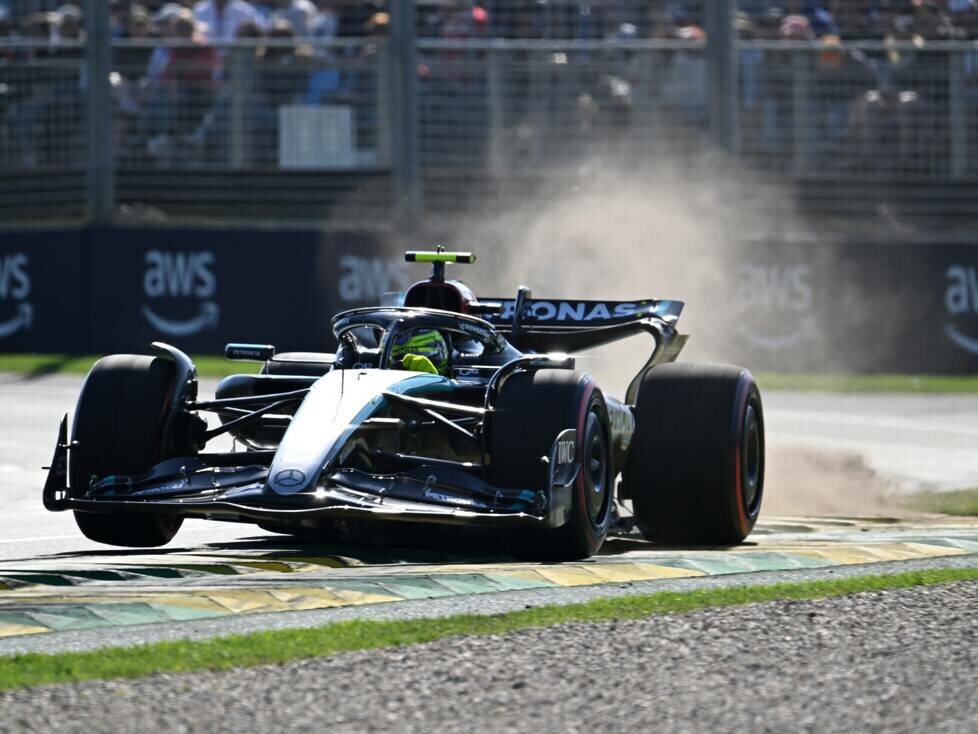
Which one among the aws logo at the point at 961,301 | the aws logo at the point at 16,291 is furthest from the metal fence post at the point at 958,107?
the aws logo at the point at 16,291

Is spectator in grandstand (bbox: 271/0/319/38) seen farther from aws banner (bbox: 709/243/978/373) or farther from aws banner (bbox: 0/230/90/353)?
aws banner (bbox: 709/243/978/373)

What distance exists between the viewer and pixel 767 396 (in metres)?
17.3

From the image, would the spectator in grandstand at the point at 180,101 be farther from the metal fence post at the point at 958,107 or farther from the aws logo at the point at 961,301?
the aws logo at the point at 961,301

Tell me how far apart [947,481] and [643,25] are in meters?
8.99

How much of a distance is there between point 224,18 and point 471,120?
2.82m

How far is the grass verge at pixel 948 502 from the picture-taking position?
1026 centimetres

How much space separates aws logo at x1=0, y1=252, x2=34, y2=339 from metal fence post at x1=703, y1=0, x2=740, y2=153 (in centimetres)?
720

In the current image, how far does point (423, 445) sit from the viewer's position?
8383 mm

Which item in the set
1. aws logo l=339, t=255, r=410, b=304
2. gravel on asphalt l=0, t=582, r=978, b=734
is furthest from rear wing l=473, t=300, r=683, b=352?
aws logo l=339, t=255, r=410, b=304

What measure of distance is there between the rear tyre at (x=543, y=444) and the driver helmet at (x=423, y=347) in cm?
95

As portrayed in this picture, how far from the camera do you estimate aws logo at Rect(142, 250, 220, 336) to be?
19.1 m

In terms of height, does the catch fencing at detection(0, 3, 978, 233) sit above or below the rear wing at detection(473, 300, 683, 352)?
above

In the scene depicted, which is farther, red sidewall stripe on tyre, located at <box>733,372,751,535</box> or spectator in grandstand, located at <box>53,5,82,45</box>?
spectator in grandstand, located at <box>53,5,82,45</box>

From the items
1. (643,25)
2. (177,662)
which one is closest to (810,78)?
(643,25)
